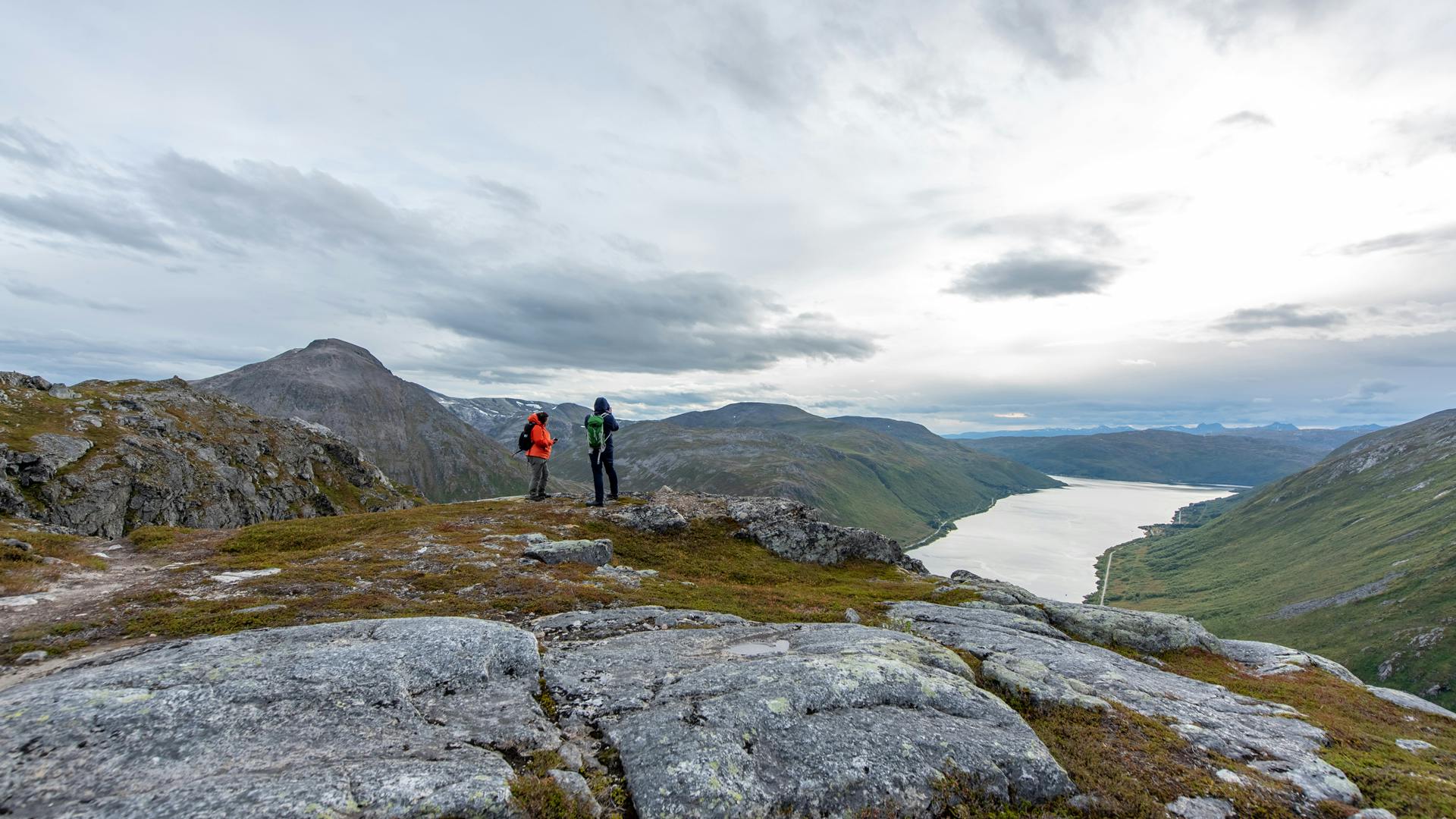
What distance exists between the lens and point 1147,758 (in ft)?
41.6

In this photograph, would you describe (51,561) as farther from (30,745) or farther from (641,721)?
(641,721)

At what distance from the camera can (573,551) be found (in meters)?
31.7

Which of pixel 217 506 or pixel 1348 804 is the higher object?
pixel 1348 804

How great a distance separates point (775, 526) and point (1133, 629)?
→ 2446 cm

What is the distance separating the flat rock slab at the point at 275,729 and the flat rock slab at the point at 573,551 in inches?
619

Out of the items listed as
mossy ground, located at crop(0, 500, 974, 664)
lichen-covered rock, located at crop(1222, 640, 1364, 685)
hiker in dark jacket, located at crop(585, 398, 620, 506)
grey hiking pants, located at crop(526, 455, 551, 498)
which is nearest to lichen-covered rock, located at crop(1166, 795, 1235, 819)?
mossy ground, located at crop(0, 500, 974, 664)

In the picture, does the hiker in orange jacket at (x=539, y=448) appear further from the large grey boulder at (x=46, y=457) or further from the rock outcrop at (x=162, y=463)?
the large grey boulder at (x=46, y=457)

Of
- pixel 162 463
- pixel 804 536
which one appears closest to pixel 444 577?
pixel 804 536

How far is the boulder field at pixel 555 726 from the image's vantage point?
28.2 feet

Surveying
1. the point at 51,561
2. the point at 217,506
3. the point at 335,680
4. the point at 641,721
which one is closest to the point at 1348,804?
the point at 641,721

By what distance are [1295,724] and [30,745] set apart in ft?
94.4

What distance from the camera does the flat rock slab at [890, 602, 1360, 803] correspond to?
13320 millimetres

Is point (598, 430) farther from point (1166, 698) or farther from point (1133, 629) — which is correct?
point (1133, 629)

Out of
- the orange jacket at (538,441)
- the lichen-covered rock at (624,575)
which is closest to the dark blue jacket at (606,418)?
the orange jacket at (538,441)
